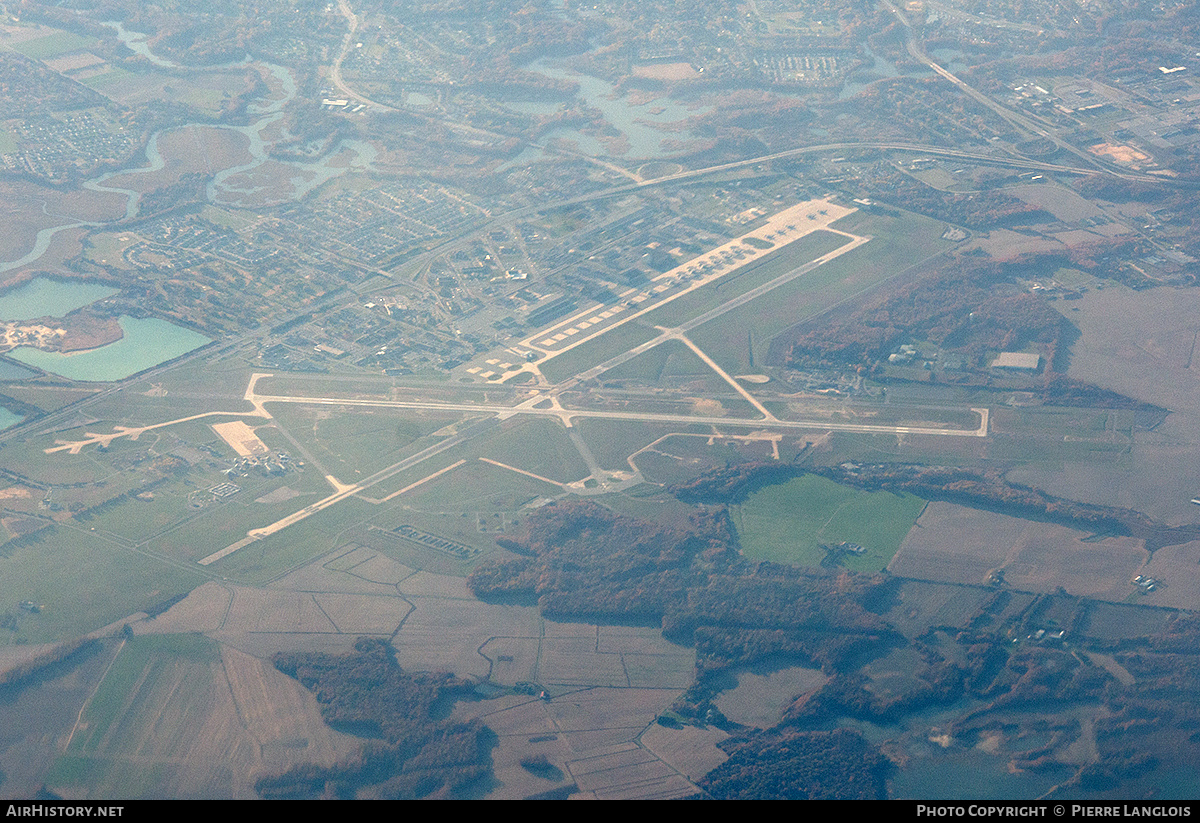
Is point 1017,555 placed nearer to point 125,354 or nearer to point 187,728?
point 187,728

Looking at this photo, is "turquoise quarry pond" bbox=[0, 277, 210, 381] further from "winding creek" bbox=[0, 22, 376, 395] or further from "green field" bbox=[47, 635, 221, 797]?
"green field" bbox=[47, 635, 221, 797]

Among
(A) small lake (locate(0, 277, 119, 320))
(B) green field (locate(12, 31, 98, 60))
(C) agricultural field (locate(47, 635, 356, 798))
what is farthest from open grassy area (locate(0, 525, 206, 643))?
(B) green field (locate(12, 31, 98, 60))

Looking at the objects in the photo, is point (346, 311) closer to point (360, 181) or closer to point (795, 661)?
point (360, 181)

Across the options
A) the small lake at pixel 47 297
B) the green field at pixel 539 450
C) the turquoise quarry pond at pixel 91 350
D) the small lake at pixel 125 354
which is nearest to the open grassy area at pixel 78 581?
the turquoise quarry pond at pixel 91 350

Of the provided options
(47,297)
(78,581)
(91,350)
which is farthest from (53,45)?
(78,581)

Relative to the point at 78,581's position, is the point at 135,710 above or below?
below

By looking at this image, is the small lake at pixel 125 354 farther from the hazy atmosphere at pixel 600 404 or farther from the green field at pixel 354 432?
the green field at pixel 354 432

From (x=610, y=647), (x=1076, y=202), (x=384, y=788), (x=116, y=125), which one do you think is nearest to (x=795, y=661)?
(x=610, y=647)
